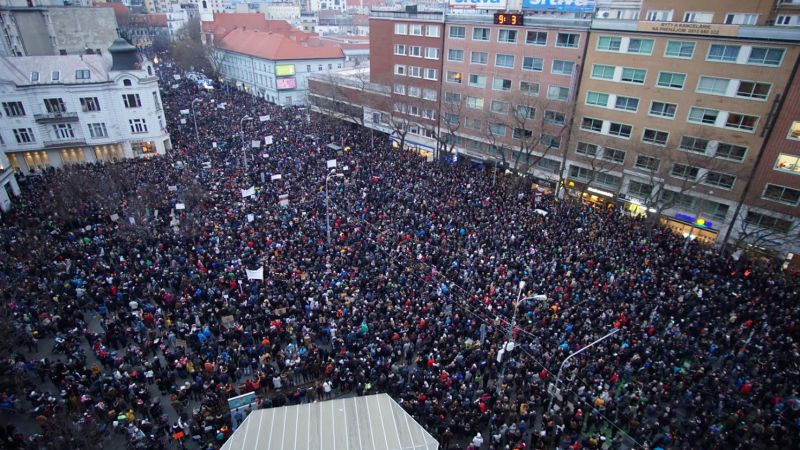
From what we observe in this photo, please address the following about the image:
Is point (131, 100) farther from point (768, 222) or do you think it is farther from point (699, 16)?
point (768, 222)

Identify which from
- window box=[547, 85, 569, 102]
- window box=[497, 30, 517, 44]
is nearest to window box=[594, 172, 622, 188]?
window box=[547, 85, 569, 102]

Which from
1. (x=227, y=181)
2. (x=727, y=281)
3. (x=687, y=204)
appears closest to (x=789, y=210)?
(x=687, y=204)

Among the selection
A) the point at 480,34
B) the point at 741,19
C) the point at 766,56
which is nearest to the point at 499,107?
the point at 480,34

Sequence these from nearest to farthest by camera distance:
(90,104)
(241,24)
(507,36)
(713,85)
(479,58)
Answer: (713,85) → (507,36) → (479,58) → (90,104) → (241,24)

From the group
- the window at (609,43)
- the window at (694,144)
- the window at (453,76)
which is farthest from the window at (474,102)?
the window at (694,144)

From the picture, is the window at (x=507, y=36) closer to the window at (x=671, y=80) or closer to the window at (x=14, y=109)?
the window at (x=671, y=80)

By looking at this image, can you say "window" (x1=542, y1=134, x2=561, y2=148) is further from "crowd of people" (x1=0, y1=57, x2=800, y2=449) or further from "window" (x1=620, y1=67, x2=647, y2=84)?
"crowd of people" (x1=0, y1=57, x2=800, y2=449)
